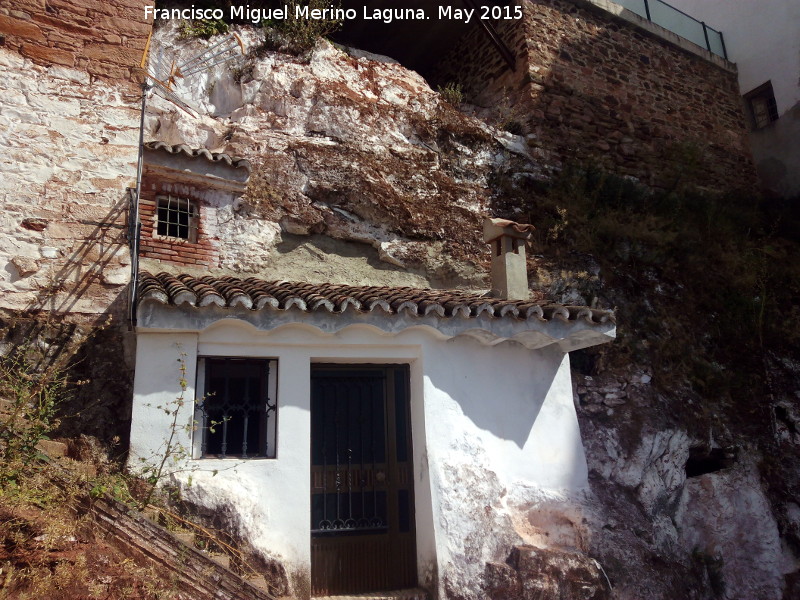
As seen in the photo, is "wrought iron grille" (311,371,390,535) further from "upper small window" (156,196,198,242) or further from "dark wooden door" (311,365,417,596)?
"upper small window" (156,196,198,242)

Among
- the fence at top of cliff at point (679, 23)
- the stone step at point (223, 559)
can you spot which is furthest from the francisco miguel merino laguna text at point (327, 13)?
the stone step at point (223, 559)

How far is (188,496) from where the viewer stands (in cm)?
616

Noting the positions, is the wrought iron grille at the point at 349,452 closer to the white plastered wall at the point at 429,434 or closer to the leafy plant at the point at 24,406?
the white plastered wall at the point at 429,434

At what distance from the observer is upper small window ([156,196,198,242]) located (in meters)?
8.43

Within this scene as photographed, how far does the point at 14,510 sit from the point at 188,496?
148 cm

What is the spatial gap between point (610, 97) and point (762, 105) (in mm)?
4318

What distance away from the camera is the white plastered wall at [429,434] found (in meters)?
6.38

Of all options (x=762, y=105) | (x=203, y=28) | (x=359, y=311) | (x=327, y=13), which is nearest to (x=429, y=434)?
(x=359, y=311)

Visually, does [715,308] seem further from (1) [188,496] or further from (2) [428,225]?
(1) [188,496]

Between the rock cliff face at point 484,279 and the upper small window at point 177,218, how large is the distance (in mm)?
468

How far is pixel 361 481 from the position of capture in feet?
24.1

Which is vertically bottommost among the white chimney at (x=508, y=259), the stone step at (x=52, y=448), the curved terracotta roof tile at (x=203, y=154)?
the stone step at (x=52, y=448)

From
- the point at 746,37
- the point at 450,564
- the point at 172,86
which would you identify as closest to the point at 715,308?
the point at 450,564

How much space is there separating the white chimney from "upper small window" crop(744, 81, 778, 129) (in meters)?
8.86
